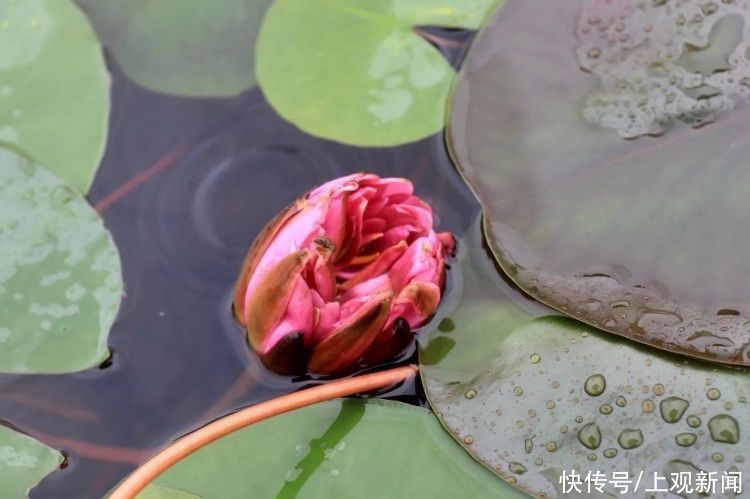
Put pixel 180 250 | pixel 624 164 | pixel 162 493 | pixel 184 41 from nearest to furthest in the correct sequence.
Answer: pixel 162 493, pixel 624 164, pixel 180 250, pixel 184 41

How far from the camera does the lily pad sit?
86 cm

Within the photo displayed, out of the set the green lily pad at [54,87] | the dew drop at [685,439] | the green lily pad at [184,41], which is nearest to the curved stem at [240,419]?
the dew drop at [685,439]

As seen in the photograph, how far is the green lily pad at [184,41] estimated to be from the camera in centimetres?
123

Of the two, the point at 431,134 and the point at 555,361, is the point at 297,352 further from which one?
the point at 431,134

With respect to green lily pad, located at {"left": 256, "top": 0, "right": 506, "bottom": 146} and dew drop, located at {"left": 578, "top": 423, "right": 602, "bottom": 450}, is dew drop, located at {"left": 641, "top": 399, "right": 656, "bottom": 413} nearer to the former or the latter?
dew drop, located at {"left": 578, "top": 423, "right": 602, "bottom": 450}

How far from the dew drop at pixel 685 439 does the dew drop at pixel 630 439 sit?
0.13ft

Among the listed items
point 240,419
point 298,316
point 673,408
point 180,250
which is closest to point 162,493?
point 240,419

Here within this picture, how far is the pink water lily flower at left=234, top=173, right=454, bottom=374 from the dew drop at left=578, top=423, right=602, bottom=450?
230 mm

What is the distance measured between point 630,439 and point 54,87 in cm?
97

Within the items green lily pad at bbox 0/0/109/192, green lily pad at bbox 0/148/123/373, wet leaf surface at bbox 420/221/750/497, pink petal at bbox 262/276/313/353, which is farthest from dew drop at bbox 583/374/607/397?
green lily pad at bbox 0/0/109/192

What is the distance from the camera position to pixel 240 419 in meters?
0.88

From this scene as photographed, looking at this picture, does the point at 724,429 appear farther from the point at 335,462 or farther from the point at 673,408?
the point at 335,462

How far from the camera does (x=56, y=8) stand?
1.21 meters

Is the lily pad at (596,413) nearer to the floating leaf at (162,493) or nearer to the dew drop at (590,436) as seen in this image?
the dew drop at (590,436)
